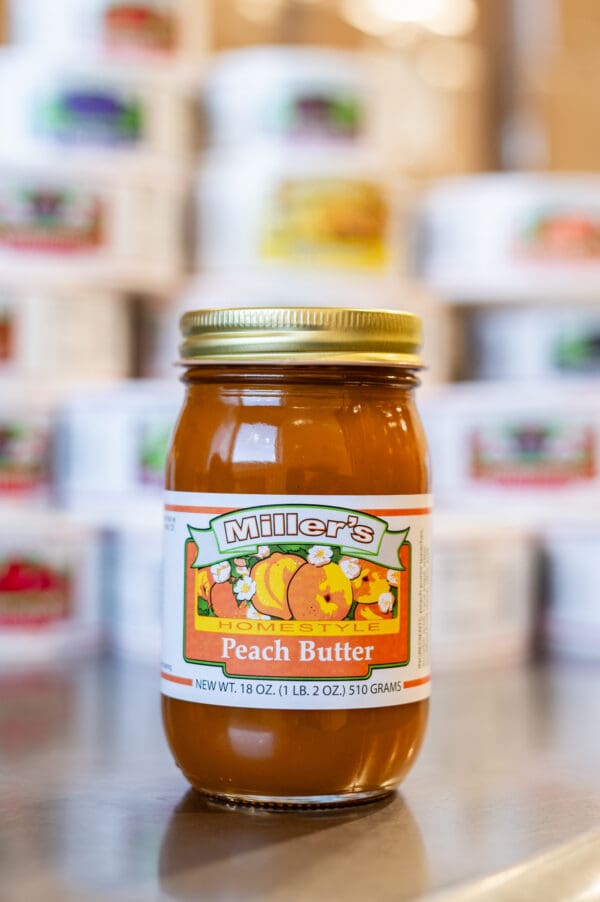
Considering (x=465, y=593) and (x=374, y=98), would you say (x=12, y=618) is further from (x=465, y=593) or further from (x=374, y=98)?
(x=374, y=98)

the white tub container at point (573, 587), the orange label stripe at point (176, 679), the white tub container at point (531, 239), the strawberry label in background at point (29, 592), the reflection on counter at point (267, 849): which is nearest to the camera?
the reflection on counter at point (267, 849)

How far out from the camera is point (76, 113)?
4.47ft

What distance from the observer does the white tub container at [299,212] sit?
1.38 metres

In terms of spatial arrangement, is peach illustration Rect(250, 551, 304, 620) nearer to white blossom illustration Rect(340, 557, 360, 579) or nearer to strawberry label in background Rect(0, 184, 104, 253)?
white blossom illustration Rect(340, 557, 360, 579)

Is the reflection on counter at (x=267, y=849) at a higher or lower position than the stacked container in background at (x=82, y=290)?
lower

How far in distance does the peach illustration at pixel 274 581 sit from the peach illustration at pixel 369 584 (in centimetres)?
4

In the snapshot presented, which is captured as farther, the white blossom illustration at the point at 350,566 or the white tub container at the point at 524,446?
the white tub container at the point at 524,446

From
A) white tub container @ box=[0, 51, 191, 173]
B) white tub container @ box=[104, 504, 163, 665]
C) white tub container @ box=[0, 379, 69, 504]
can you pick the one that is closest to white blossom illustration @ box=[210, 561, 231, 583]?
white tub container @ box=[104, 504, 163, 665]

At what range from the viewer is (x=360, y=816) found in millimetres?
715

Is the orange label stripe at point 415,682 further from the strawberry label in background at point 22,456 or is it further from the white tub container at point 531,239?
the white tub container at point 531,239

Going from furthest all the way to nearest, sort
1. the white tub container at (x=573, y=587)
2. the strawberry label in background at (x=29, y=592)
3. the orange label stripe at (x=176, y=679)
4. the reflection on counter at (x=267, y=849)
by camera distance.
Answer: the white tub container at (x=573, y=587)
the strawberry label in background at (x=29, y=592)
the orange label stripe at (x=176, y=679)
the reflection on counter at (x=267, y=849)

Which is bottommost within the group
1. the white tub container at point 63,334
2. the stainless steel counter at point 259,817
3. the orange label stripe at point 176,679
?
the stainless steel counter at point 259,817

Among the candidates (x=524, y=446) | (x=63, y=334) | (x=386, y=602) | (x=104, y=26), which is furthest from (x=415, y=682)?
(x=104, y=26)

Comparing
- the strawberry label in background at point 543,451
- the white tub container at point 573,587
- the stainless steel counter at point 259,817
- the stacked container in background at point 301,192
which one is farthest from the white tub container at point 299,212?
the stainless steel counter at point 259,817
